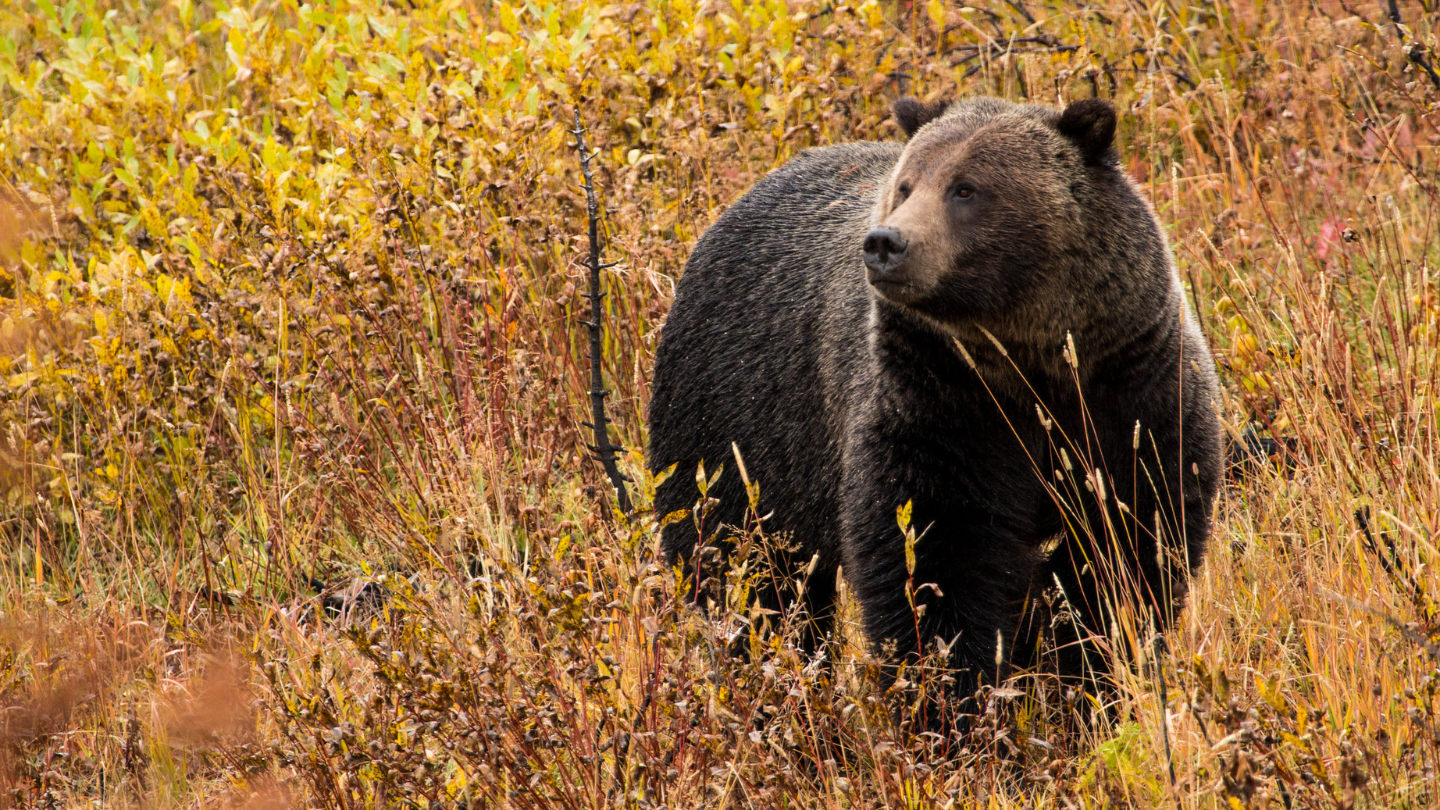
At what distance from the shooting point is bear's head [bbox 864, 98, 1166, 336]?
3395 mm

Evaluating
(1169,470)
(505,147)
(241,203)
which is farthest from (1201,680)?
(241,203)

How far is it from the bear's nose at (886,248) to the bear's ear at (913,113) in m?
0.77

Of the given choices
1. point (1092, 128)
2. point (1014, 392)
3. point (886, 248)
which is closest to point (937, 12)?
point (1092, 128)

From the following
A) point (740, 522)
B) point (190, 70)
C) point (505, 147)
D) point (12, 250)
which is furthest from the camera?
point (190, 70)

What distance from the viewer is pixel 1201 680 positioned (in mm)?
2359

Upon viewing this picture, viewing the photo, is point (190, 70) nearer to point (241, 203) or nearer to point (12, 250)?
point (241, 203)

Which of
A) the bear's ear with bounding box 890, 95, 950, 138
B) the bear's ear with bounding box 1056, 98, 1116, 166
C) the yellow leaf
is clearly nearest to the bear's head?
the bear's ear with bounding box 1056, 98, 1116, 166

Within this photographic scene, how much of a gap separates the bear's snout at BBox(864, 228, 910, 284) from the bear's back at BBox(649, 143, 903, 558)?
582 millimetres

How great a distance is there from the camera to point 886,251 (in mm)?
3225

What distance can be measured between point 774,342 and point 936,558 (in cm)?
116

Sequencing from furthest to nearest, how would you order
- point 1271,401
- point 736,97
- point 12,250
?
point 736,97 → point 1271,401 → point 12,250

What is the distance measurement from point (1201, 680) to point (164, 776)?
2.79m

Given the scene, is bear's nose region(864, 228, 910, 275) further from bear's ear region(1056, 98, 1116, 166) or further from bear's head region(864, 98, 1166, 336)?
bear's ear region(1056, 98, 1116, 166)

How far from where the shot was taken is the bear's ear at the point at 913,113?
3.88 meters
